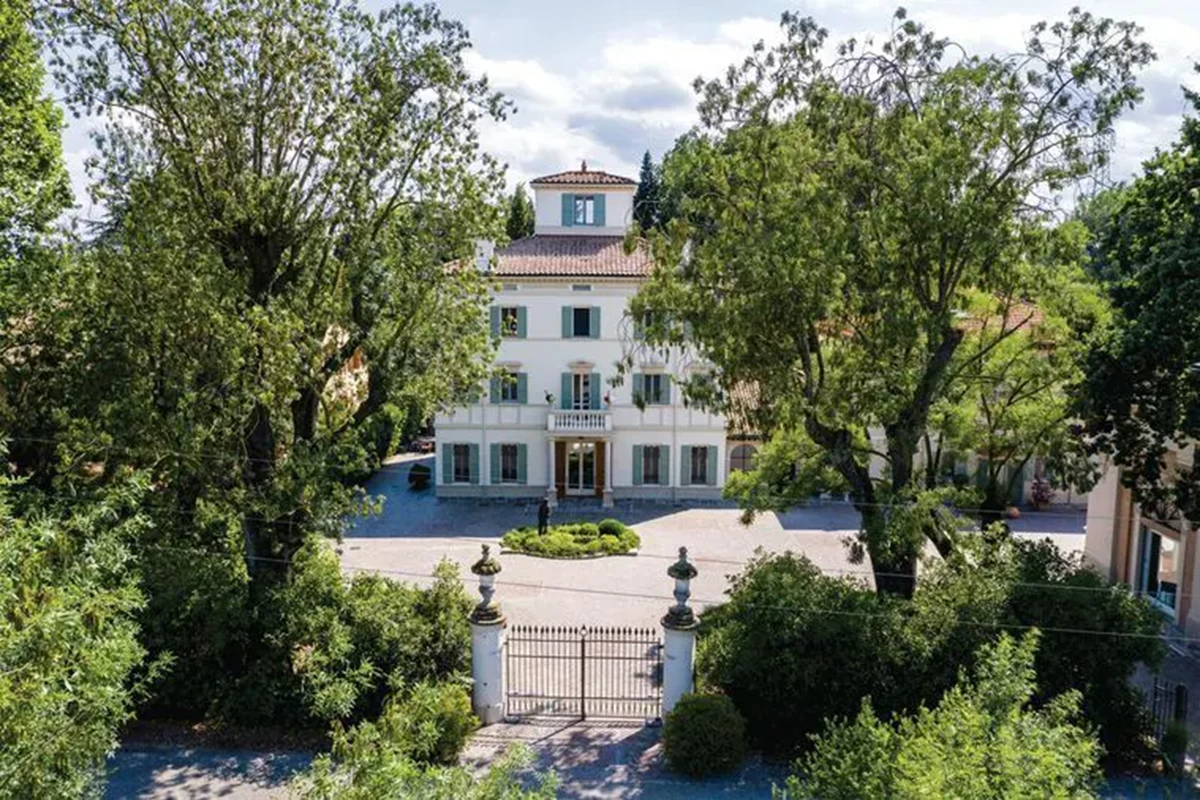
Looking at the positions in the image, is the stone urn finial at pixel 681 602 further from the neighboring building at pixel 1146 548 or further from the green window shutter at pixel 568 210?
the green window shutter at pixel 568 210

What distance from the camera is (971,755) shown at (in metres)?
6.20

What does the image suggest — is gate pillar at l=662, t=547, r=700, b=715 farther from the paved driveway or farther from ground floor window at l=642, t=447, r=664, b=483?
ground floor window at l=642, t=447, r=664, b=483

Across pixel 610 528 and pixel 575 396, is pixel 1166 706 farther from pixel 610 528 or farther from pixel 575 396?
pixel 575 396

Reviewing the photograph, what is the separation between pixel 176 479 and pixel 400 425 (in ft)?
78.0

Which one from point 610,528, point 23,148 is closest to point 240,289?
point 23,148

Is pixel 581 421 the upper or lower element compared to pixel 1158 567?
upper

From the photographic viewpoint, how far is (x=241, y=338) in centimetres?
1330

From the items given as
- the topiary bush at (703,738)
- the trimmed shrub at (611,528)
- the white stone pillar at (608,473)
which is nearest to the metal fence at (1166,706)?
the topiary bush at (703,738)

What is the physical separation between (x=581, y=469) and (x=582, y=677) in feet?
53.4

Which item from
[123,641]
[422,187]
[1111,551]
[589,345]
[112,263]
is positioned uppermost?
[422,187]

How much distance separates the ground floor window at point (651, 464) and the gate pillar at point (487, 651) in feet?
53.9

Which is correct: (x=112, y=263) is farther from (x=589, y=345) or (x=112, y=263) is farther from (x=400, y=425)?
(x=400, y=425)

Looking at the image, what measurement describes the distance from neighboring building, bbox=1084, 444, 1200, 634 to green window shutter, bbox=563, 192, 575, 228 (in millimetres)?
18506

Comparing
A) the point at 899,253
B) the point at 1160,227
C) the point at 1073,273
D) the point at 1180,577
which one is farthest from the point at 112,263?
the point at 1180,577
